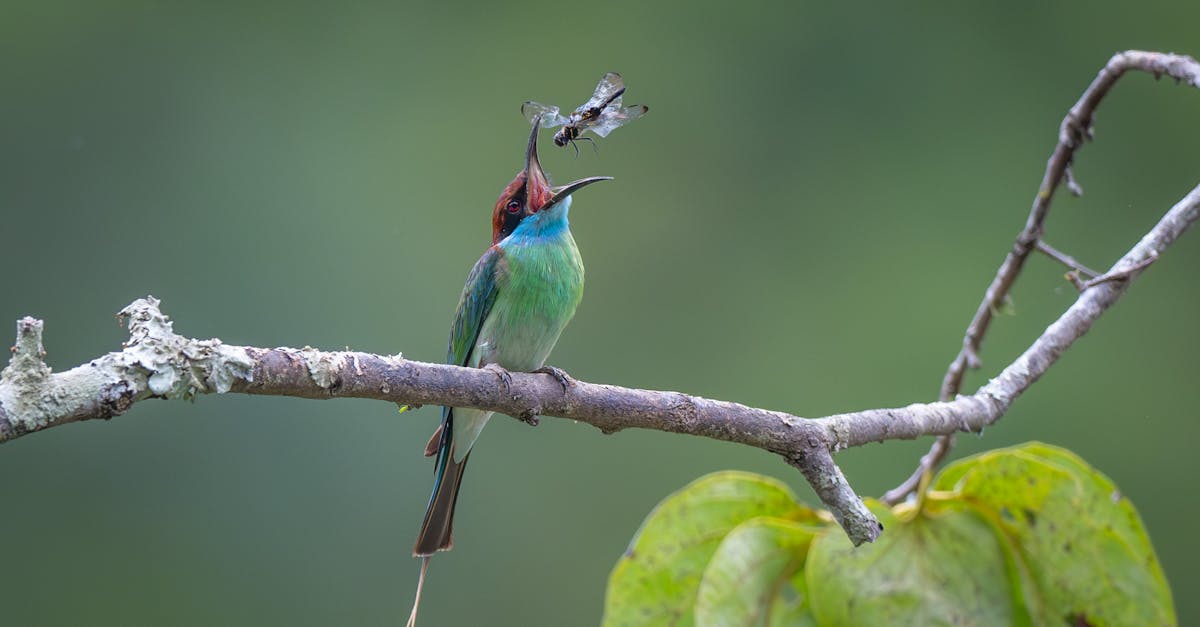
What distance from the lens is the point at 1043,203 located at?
2.50 metres

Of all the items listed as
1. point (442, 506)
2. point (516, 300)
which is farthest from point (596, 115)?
point (442, 506)

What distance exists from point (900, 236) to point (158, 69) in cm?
397

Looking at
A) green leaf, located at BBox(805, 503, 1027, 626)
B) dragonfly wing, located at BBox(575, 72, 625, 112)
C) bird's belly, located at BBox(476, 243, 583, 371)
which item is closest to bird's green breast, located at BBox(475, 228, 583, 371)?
bird's belly, located at BBox(476, 243, 583, 371)

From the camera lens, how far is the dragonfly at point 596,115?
271 cm

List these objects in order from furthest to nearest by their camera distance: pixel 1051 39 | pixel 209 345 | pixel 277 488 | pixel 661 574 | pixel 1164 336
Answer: pixel 1051 39
pixel 1164 336
pixel 277 488
pixel 661 574
pixel 209 345

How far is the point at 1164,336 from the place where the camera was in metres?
5.56

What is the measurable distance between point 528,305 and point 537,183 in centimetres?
35

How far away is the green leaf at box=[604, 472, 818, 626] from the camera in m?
2.05

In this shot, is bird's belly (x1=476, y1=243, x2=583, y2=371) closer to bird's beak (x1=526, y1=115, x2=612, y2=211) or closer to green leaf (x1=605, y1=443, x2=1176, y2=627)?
bird's beak (x1=526, y1=115, x2=612, y2=211)

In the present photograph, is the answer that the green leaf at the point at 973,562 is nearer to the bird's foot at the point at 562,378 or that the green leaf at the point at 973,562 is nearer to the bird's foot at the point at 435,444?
the bird's foot at the point at 562,378

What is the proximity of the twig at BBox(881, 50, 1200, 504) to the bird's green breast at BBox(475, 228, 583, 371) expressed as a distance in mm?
845

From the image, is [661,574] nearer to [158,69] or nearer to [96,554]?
[96,554]

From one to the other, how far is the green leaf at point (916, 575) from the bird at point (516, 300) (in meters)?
0.97

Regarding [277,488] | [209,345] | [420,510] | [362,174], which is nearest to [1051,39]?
[362,174]
